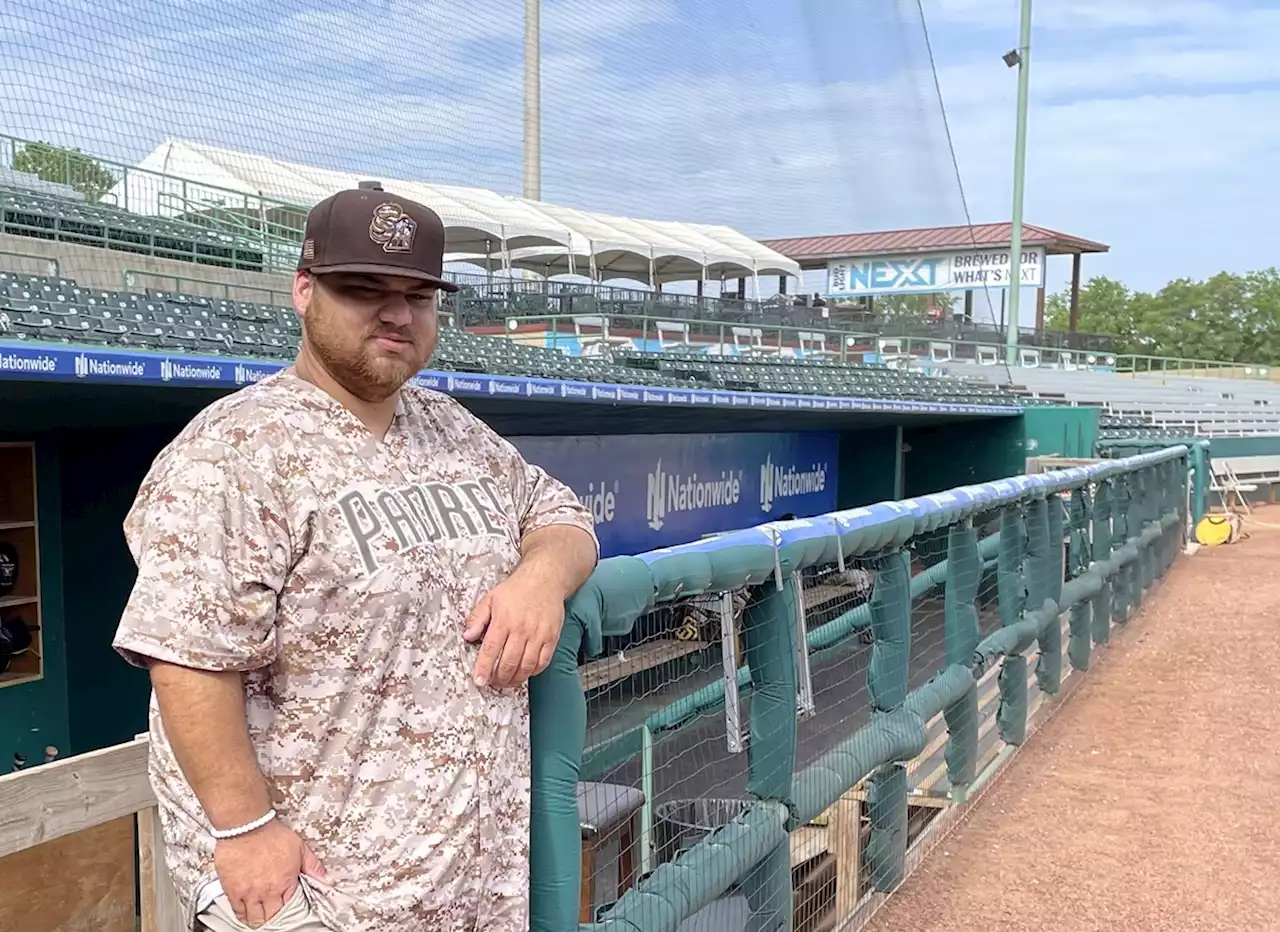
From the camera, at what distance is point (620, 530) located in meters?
8.55

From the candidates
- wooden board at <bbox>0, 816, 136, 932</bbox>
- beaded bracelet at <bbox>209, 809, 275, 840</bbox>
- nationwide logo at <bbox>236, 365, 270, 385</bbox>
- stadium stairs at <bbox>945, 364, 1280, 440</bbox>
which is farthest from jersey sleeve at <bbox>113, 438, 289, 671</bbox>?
stadium stairs at <bbox>945, 364, 1280, 440</bbox>

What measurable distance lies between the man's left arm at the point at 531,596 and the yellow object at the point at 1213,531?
472 inches

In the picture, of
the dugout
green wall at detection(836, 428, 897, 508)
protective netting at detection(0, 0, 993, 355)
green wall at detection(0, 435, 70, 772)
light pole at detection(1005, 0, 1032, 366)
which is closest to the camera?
the dugout

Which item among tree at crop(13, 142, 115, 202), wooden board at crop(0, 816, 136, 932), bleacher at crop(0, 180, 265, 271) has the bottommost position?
wooden board at crop(0, 816, 136, 932)

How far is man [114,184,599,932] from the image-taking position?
4.05 ft

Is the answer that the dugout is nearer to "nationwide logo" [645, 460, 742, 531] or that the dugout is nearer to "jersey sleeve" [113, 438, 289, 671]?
"nationwide logo" [645, 460, 742, 531]

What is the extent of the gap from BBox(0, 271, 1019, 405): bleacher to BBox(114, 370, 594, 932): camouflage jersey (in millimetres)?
3451

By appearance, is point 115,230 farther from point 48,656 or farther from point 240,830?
point 240,830

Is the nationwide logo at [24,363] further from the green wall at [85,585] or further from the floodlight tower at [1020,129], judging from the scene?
the floodlight tower at [1020,129]

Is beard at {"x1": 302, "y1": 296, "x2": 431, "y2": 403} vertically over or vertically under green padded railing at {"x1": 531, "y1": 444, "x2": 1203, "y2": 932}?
over

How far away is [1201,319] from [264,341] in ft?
215

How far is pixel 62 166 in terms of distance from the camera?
303 inches

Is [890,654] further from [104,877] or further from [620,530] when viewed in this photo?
[620,530]

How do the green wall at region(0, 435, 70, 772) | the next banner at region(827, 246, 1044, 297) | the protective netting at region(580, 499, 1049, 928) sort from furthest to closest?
the next banner at region(827, 246, 1044, 297) < the green wall at region(0, 435, 70, 772) < the protective netting at region(580, 499, 1049, 928)
